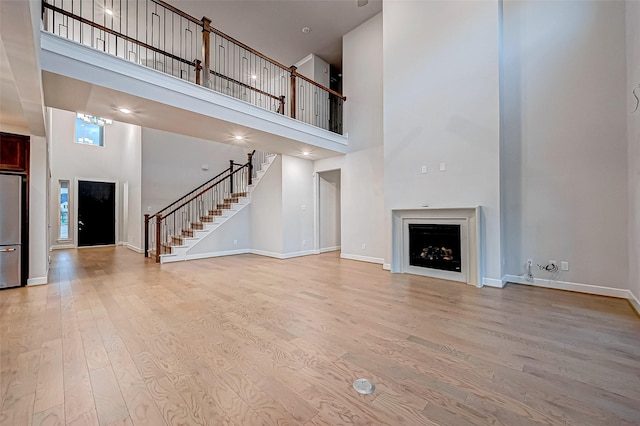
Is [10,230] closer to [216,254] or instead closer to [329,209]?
[216,254]

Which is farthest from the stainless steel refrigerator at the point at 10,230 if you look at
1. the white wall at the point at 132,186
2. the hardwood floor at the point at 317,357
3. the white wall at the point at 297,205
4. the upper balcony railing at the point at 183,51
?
the white wall at the point at 297,205

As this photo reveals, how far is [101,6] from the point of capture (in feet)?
19.0

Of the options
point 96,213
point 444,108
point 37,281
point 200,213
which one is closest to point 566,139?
point 444,108

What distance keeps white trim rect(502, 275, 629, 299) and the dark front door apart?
11513 mm

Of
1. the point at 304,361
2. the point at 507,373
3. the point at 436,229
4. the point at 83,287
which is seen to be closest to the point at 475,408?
the point at 507,373

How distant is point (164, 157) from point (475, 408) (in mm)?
8642

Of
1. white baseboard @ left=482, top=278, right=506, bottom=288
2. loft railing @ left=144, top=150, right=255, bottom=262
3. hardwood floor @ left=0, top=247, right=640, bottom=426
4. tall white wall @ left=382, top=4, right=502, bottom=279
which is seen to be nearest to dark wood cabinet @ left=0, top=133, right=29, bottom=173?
hardwood floor @ left=0, top=247, right=640, bottom=426

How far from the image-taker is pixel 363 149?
6133 millimetres

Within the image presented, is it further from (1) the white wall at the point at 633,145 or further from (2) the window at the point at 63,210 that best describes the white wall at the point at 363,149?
(2) the window at the point at 63,210

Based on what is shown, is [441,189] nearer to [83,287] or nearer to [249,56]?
[83,287]

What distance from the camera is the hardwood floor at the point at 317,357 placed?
1.48m

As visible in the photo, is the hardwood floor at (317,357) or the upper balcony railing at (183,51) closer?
the hardwood floor at (317,357)

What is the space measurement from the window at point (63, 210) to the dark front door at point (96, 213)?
322 mm

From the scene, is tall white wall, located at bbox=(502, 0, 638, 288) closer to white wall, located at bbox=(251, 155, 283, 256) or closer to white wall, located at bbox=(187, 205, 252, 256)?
white wall, located at bbox=(251, 155, 283, 256)
